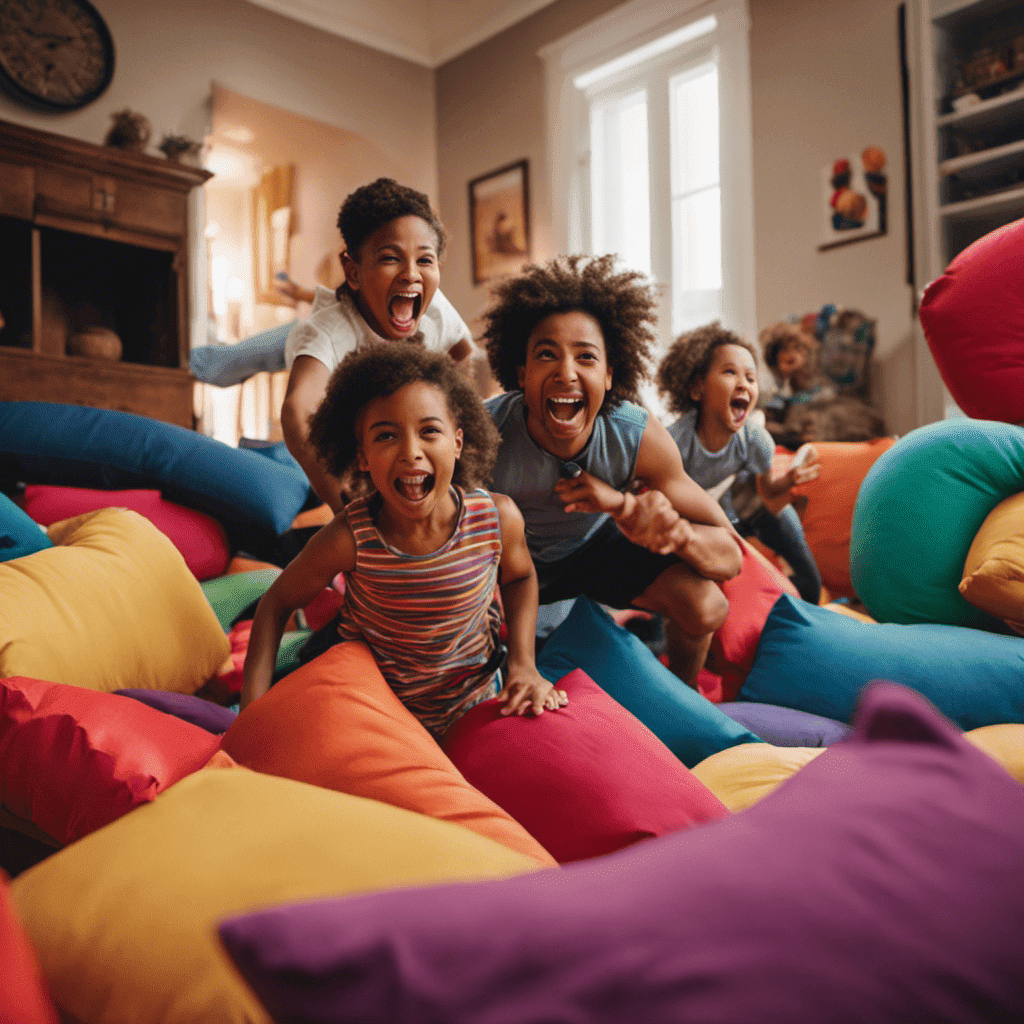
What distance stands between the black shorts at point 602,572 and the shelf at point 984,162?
2044mm

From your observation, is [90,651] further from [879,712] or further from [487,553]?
[879,712]

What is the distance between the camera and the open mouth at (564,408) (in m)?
1.36

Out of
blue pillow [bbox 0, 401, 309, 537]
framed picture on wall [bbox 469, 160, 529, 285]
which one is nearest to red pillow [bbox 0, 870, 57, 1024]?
blue pillow [bbox 0, 401, 309, 537]

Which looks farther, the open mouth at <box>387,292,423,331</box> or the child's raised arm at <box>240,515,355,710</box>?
the open mouth at <box>387,292,423,331</box>

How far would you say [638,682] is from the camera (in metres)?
1.21

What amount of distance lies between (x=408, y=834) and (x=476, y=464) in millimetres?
754

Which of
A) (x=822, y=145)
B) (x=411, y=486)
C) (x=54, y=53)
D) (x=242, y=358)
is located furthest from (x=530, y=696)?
(x=54, y=53)

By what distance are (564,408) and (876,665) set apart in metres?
0.61

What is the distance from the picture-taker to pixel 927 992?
1.15 ft

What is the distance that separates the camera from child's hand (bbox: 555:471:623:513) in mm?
1352

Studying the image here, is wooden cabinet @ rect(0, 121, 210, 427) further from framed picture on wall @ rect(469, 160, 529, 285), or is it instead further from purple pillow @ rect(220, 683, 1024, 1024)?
purple pillow @ rect(220, 683, 1024, 1024)

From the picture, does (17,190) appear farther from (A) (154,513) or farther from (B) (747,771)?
(B) (747,771)

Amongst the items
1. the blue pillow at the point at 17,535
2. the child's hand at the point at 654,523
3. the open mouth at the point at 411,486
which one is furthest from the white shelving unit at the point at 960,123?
the blue pillow at the point at 17,535

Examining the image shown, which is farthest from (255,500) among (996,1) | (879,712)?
(996,1)
